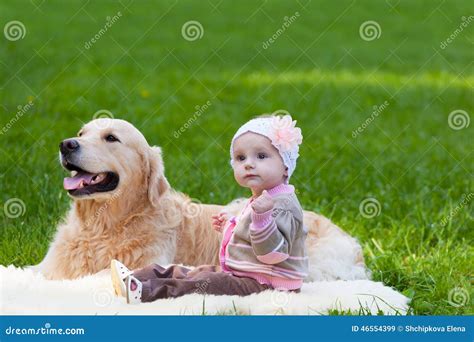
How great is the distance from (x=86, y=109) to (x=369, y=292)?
604cm

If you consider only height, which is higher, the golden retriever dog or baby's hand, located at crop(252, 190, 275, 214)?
baby's hand, located at crop(252, 190, 275, 214)

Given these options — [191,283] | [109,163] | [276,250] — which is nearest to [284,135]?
[276,250]

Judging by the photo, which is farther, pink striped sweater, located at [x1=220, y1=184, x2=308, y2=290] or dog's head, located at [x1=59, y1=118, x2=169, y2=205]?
dog's head, located at [x1=59, y1=118, x2=169, y2=205]

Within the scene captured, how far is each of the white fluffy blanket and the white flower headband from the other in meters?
0.72

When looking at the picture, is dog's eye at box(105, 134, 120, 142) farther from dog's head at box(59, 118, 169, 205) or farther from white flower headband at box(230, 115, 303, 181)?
white flower headband at box(230, 115, 303, 181)

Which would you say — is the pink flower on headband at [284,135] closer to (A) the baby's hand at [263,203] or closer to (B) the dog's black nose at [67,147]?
(A) the baby's hand at [263,203]

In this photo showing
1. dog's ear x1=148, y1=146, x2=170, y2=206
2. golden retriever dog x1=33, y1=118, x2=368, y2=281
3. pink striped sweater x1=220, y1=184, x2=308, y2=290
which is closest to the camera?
pink striped sweater x1=220, y1=184, x2=308, y2=290

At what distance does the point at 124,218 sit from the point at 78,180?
0.40m

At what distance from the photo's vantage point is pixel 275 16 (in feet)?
49.4

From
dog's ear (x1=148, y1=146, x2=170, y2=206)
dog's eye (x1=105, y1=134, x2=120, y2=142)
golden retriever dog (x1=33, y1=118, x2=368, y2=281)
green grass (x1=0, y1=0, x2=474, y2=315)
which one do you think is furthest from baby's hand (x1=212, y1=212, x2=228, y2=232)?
→ green grass (x1=0, y1=0, x2=474, y2=315)

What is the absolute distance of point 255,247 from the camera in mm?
4387

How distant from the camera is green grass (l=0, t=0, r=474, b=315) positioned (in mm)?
6320

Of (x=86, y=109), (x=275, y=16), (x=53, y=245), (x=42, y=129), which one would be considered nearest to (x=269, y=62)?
(x=275, y=16)

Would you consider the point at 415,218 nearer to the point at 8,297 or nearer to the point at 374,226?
the point at 374,226
